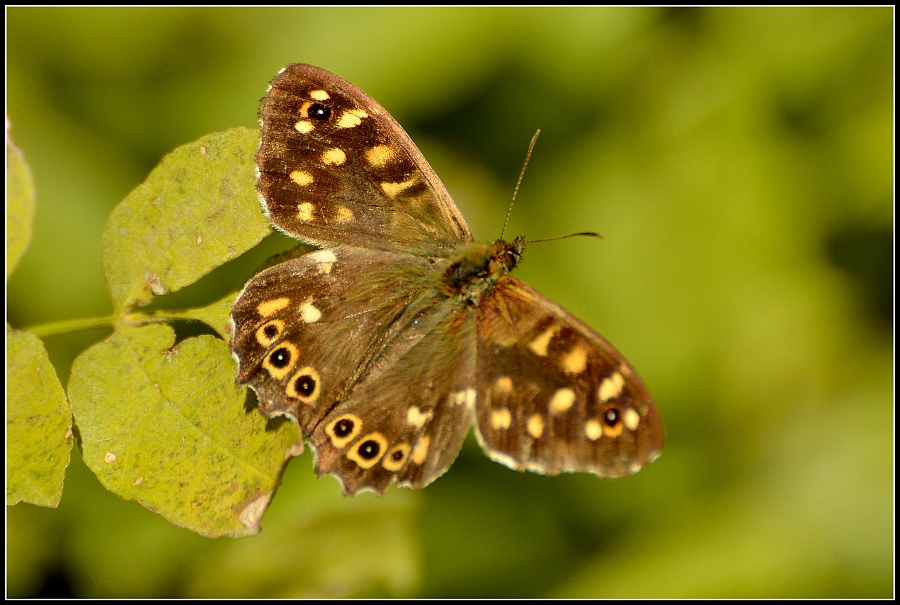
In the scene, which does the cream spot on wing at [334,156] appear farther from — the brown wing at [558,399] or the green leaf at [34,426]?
the green leaf at [34,426]

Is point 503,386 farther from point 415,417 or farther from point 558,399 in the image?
point 415,417

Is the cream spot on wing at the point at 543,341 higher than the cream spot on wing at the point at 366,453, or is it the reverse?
the cream spot on wing at the point at 543,341

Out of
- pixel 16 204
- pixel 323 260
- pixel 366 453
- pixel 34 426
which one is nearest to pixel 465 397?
pixel 366 453

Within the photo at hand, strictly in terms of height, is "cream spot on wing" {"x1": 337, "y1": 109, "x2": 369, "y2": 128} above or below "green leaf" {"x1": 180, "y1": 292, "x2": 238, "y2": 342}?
above

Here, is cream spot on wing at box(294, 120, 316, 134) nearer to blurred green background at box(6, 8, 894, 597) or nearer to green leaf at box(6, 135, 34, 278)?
green leaf at box(6, 135, 34, 278)

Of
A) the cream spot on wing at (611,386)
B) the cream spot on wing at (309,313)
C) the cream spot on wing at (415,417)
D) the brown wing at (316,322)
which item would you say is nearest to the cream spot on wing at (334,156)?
the brown wing at (316,322)

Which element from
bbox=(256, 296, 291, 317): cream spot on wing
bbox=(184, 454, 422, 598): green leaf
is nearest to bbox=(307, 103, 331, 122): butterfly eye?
bbox=(256, 296, 291, 317): cream spot on wing

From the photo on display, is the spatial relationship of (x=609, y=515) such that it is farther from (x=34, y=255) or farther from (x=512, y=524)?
(x=34, y=255)
